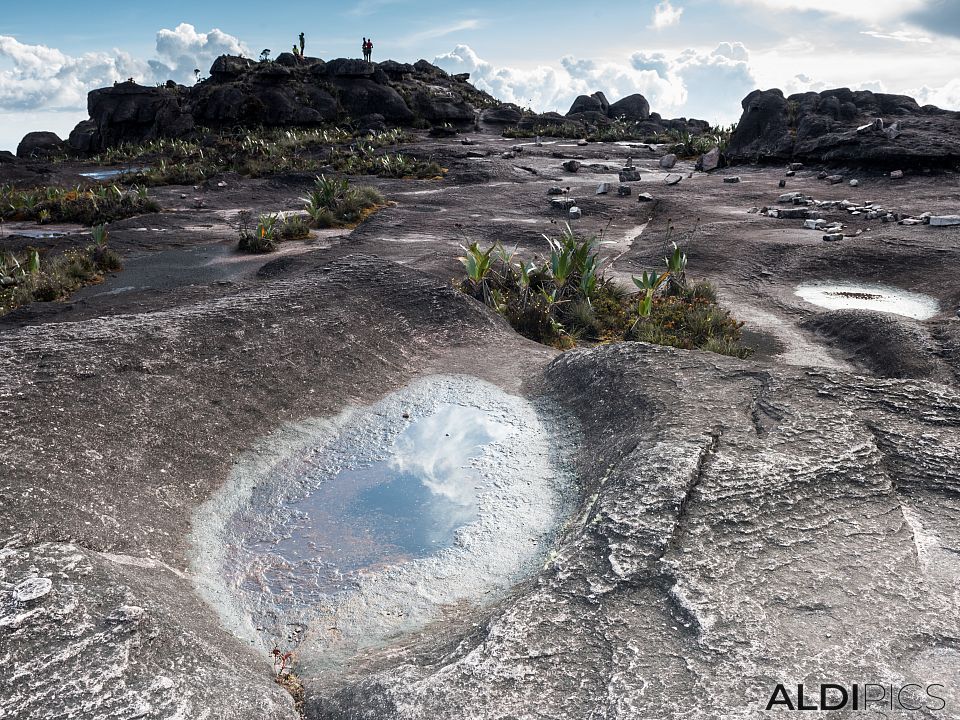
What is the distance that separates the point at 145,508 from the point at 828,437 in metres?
5.58

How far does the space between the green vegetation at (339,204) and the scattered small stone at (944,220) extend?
1468 cm

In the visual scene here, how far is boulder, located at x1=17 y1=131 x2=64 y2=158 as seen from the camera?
2084 inches

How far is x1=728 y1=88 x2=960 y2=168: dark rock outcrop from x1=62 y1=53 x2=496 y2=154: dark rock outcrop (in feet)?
82.4

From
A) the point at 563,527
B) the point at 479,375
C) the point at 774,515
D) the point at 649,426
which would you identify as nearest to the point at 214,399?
the point at 479,375

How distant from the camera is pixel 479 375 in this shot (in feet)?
28.3

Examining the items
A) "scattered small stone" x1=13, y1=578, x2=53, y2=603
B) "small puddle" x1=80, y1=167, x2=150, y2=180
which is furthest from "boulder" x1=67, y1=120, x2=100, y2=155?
"scattered small stone" x1=13, y1=578, x2=53, y2=603

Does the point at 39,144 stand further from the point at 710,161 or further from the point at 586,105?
the point at 710,161

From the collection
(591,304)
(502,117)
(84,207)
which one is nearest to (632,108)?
(502,117)

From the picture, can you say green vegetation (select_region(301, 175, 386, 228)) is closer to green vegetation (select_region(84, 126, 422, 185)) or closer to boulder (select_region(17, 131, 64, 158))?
green vegetation (select_region(84, 126, 422, 185))

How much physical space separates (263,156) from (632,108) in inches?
1578

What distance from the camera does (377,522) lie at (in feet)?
19.1

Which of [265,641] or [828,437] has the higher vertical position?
[828,437]

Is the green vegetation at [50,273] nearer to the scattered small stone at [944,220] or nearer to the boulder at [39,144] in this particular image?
the scattered small stone at [944,220]

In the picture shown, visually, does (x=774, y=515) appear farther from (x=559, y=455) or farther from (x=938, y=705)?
(x=559, y=455)
